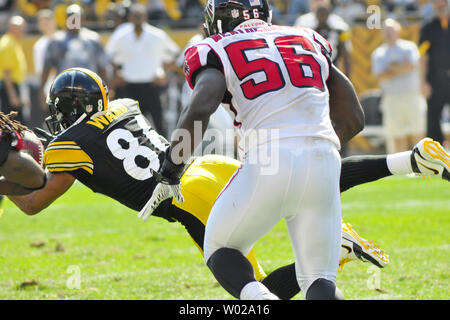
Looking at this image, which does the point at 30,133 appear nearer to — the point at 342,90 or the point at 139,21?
the point at 342,90

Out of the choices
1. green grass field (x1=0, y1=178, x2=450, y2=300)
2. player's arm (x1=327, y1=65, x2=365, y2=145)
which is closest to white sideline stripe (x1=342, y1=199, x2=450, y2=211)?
green grass field (x1=0, y1=178, x2=450, y2=300)

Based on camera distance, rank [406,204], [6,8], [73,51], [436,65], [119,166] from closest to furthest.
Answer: [119,166] < [406,204] < [73,51] < [436,65] < [6,8]

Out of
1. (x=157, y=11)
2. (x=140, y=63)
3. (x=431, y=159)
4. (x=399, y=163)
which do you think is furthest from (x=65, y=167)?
(x=157, y=11)

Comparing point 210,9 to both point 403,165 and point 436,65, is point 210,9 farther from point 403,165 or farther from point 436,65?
point 436,65

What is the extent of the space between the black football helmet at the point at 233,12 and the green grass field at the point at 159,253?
169 centimetres

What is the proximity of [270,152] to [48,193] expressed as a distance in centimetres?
141

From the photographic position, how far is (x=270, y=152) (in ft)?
9.45

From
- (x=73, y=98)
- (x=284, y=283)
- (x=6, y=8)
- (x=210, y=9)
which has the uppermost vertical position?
(x=210, y=9)

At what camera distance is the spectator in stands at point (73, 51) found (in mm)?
9633

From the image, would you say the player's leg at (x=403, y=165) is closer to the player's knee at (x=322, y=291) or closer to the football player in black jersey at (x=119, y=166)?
the football player in black jersey at (x=119, y=166)

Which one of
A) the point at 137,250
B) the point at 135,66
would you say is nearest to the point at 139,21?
the point at 135,66

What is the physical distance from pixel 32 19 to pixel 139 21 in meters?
5.93

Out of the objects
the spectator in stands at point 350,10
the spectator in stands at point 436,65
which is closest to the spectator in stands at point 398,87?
the spectator in stands at point 436,65

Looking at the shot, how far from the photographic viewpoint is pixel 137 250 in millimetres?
5688
